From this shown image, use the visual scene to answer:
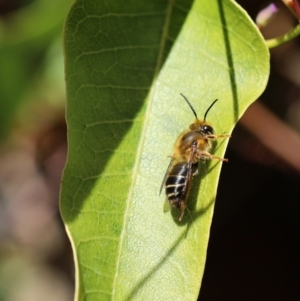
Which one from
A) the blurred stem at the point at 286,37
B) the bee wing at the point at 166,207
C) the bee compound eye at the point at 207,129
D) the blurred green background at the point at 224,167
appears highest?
the blurred stem at the point at 286,37

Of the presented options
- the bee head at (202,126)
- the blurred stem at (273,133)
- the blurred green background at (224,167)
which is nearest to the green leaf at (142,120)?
the bee head at (202,126)

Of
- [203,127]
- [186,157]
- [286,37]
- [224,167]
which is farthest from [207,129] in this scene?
[224,167]

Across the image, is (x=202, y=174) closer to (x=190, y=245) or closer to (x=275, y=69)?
(x=190, y=245)

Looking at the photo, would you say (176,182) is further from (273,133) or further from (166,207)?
A: (273,133)

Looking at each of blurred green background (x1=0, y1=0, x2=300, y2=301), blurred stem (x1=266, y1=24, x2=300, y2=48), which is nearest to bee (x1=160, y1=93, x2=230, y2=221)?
blurred stem (x1=266, y1=24, x2=300, y2=48)

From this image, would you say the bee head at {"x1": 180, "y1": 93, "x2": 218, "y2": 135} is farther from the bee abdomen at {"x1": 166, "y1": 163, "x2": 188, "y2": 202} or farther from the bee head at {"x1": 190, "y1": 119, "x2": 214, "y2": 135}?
the bee abdomen at {"x1": 166, "y1": 163, "x2": 188, "y2": 202}

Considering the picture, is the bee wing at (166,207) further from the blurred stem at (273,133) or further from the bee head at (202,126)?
the blurred stem at (273,133)
